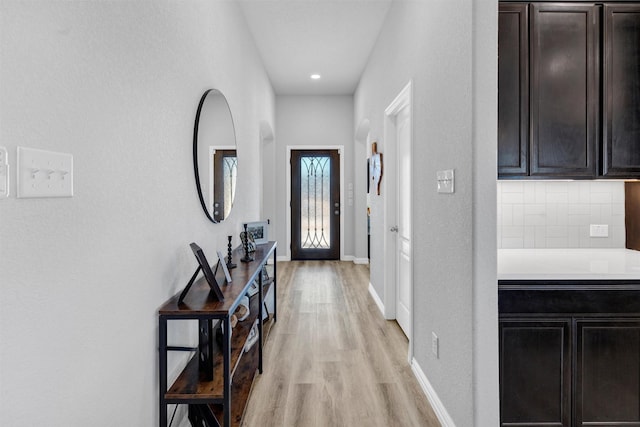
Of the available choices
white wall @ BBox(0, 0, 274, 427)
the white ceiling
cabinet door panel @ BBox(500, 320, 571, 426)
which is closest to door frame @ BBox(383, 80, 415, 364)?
the white ceiling

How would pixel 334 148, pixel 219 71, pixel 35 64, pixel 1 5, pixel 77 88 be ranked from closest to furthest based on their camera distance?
1. pixel 1 5
2. pixel 35 64
3. pixel 77 88
4. pixel 219 71
5. pixel 334 148

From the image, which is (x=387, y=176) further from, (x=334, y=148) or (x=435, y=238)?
(x=334, y=148)

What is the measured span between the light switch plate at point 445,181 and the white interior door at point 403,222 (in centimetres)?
115

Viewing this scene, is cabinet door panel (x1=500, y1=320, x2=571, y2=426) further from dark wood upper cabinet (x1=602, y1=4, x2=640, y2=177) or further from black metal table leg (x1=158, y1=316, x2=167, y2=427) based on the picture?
black metal table leg (x1=158, y1=316, x2=167, y2=427)

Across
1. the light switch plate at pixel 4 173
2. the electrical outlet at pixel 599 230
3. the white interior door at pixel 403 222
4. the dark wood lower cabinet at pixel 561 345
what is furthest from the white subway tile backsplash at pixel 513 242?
the light switch plate at pixel 4 173

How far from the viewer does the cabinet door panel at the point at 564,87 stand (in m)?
1.88

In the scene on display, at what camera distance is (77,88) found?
1.06 m

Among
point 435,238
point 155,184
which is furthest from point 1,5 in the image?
point 435,238

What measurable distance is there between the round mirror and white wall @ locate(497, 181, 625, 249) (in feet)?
6.19

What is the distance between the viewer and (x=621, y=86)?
1.92 metres

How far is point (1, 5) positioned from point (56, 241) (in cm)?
57

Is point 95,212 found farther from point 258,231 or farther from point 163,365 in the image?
point 258,231

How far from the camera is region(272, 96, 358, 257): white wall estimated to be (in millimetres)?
6652

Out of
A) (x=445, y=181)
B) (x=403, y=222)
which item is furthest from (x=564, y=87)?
(x=403, y=222)
